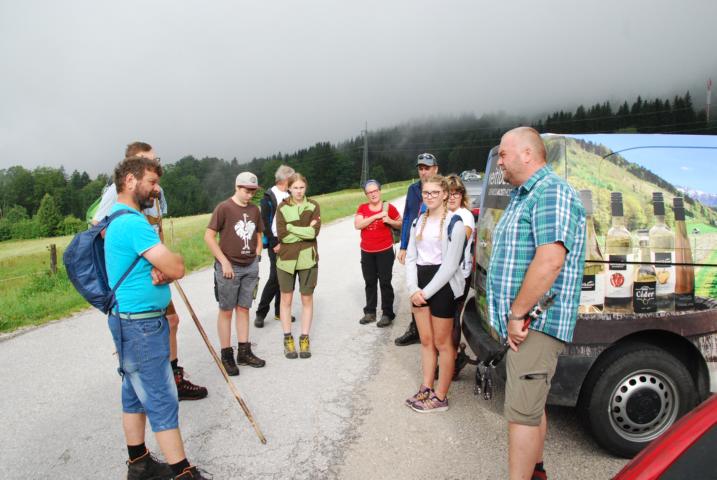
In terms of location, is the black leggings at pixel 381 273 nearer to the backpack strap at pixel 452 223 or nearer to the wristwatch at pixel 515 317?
the backpack strap at pixel 452 223

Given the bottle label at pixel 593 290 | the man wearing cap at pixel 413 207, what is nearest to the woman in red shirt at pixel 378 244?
the man wearing cap at pixel 413 207

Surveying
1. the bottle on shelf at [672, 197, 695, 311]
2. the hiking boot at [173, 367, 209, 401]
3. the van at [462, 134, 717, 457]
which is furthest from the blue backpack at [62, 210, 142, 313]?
the bottle on shelf at [672, 197, 695, 311]

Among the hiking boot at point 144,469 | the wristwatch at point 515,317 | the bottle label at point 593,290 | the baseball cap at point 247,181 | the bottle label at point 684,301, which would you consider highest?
the baseball cap at point 247,181

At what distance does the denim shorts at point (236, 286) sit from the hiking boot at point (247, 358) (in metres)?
0.40

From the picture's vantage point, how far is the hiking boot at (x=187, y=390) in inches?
167

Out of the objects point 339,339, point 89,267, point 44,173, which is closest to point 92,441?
point 89,267

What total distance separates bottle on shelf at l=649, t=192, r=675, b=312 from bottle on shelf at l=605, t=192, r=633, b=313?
16cm

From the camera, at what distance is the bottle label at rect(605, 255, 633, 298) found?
10.2 feet

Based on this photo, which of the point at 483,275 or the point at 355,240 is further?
the point at 355,240

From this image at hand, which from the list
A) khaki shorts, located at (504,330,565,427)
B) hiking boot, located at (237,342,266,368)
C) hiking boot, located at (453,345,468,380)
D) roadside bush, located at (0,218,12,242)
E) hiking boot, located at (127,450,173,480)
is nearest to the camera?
khaki shorts, located at (504,330,565,427)

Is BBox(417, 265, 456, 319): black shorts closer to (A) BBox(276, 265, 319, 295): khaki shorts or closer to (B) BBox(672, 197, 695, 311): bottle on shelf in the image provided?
(B) BBox(672, 197, 695, 311): bottle on shelf

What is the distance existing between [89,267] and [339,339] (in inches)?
135

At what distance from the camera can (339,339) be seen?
590 cm

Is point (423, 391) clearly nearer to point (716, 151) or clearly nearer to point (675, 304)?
point (675, 304)
